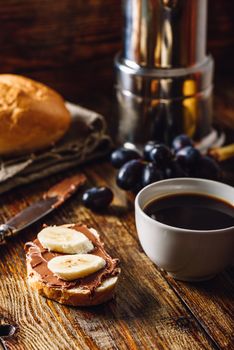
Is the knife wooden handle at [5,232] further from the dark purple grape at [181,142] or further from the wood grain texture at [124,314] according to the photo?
the dark purple grape at [181,142]

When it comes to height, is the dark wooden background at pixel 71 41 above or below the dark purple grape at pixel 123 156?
above

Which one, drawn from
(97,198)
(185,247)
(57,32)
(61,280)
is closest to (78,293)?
(61,280)

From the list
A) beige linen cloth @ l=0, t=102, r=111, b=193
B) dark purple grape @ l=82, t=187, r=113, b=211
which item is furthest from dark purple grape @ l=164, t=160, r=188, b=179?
beige linen cloth @ l=0, t=102, r=111, b=193

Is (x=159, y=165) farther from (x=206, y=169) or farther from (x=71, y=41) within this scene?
(x=71, y=41)

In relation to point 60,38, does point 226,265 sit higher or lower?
lower

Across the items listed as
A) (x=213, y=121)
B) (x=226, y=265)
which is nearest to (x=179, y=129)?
(x=213, y=121)

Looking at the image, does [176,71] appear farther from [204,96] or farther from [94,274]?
[94,274]

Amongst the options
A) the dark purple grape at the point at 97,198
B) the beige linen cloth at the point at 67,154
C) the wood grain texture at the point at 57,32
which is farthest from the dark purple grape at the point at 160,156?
the wood grain texture at the point at 57,32
